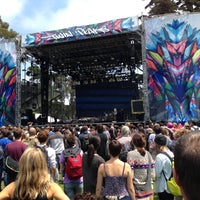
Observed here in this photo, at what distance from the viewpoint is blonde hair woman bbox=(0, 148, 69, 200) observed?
2.52 metres

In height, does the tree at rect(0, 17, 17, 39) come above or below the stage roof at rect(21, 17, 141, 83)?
above

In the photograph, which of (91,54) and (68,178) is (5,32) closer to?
(91,54)

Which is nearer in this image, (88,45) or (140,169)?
(140,169)

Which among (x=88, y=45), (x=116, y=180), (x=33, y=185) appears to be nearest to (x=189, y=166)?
(x=33, y=185)

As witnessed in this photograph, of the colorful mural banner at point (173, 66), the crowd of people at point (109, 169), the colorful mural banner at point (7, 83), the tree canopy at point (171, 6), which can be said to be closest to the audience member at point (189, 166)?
the crowd of people at point (109, 169)

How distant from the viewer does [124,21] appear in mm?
20031

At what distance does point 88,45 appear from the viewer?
23.5 metres

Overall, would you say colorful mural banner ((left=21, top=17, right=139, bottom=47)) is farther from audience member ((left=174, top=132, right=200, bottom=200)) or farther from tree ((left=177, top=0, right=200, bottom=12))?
audience member ((left=174, top=132, right=200, bottom=200))

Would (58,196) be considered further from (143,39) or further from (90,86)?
(90,86)

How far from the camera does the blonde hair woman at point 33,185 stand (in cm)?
252

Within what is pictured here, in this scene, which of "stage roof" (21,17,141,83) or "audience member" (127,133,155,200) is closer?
"audience member" (127,133,155,200)

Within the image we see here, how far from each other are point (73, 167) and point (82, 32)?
16.4 metres

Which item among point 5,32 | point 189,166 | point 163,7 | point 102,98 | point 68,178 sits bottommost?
point 68,178

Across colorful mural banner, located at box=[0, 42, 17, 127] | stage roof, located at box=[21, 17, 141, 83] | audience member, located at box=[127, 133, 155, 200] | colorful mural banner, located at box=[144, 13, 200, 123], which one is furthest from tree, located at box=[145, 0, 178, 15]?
audience member, located at box=[127, 133, 155, 200]
